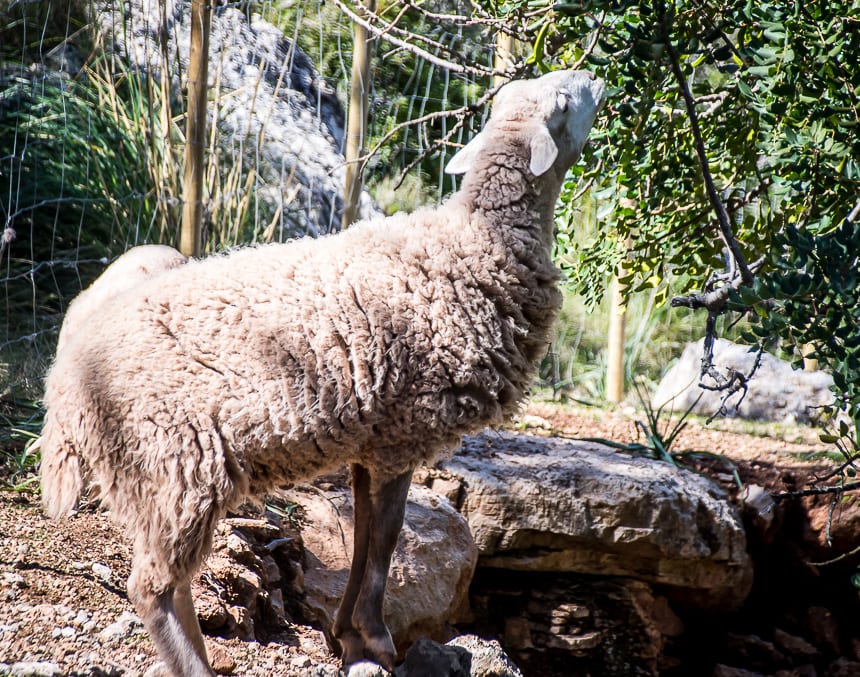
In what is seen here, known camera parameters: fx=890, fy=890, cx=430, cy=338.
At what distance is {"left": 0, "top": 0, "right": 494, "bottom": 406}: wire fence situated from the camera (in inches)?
177

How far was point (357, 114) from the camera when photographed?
15.9ft

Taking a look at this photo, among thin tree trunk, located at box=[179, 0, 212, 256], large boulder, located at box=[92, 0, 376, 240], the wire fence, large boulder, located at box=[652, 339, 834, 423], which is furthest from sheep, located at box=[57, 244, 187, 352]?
large boulder, located at box=[652, 339, 834, 423]

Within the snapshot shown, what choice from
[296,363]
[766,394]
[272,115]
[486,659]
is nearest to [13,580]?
[296,363]

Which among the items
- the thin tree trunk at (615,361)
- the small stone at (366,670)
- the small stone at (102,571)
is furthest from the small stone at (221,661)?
the thin tree trunk at (615,361)

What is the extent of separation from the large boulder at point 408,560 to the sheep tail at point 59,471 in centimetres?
114

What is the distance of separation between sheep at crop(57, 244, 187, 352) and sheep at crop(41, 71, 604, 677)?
21cm

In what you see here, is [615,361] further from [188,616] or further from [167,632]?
[167,632]

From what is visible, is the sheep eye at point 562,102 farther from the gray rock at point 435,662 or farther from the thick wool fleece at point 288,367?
the gray rock at point 435,662

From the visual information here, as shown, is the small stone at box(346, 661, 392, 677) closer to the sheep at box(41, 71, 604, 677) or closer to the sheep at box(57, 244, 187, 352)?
the sheep at box(41, 71, 604, 677)

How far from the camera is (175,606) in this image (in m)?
2.36

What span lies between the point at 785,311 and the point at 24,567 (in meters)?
2.34

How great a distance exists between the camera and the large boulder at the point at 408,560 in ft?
11.0

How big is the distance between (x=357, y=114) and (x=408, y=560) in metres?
2.51

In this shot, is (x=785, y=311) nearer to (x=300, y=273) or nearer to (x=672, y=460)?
(x=300, y=273)
